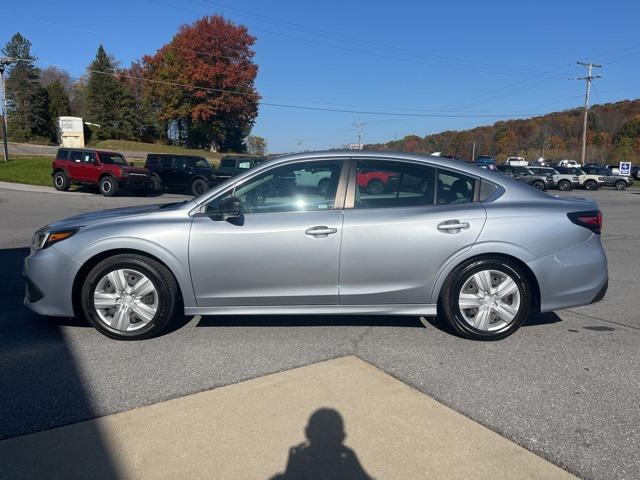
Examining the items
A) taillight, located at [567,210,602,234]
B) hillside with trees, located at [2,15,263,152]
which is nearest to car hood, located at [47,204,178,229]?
taillight, located at [567,210,602,234]

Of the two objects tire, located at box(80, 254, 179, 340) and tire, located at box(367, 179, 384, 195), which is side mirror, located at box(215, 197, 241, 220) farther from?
tire, located at box(367, 179, 384, 195)

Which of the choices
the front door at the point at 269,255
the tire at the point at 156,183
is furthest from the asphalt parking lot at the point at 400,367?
the tire at the point at 156,183

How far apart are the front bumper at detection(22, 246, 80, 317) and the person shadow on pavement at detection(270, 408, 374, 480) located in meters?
2.48

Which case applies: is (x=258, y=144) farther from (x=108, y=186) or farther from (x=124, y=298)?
(x=124, y=298)

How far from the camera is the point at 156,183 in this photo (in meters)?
22.3

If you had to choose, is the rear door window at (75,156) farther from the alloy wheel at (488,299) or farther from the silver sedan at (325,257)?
the alloy wheel at (488,299)

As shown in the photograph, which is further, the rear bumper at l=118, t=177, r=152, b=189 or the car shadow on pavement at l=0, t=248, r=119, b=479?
the rear bumper at l=118, t=177, r=152, b=189

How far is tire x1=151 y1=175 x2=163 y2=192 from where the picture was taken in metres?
21.9

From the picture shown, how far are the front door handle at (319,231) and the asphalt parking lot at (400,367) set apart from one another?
913 millimetres

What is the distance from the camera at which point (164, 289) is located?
4.21 metres

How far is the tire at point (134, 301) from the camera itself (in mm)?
4203

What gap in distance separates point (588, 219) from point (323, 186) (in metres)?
2.30

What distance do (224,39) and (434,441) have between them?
62243 millimetres

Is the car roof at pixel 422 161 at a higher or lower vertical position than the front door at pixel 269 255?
higher
